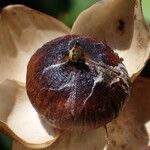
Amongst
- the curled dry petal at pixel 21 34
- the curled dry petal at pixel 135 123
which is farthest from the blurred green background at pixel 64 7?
the curled dry petal at pixel 135 123

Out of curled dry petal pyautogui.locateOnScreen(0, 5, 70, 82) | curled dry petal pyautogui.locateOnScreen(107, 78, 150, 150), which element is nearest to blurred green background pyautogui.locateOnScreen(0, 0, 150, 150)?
curled dry petal pyautogui.locateOnScreen(0, 5, 70, 82)

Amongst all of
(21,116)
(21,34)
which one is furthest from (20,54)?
(21,116)

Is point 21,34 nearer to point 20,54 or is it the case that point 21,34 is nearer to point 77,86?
point 20,54

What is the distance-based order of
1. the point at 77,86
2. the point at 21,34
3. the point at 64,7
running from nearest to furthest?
1. the point at 77,86
2. the point at 21,34
3. the point at 64,7

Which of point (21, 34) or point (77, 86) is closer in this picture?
point (77, 86)

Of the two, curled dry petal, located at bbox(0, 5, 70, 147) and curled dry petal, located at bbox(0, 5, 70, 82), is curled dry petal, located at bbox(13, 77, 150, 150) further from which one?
curled dry petal, located at bbox(0, 5, 70, 82)

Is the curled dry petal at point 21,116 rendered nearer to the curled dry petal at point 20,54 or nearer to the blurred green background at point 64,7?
the curled dry petal at point 20,54

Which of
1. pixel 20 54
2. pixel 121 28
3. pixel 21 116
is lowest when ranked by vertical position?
pixel 21 116

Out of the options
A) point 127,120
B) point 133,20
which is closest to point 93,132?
point 127,120
